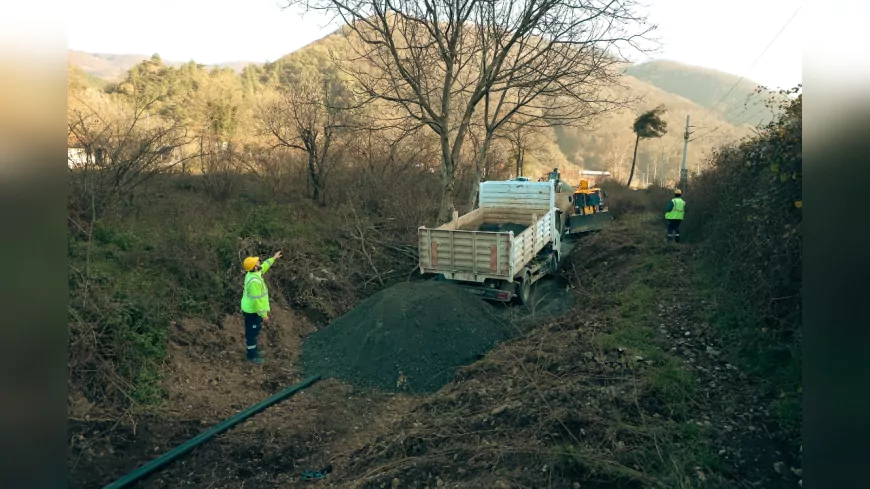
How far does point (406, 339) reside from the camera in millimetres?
8656

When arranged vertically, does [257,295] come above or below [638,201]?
below

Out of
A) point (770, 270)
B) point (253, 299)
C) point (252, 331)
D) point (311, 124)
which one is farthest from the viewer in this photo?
point (311, 124)

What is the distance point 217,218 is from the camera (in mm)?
12625

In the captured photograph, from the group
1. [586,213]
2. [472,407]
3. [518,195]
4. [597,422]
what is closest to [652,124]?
[586,213]

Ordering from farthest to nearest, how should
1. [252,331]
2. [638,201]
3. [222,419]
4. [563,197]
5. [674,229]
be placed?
[638,201], [563,197], [674,229], [252,331], [222,419]

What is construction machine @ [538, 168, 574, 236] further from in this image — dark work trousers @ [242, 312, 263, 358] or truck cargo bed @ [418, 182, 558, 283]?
dark work trousers @ [242, 312, 263, 358]

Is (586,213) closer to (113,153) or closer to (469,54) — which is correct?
(469,54)

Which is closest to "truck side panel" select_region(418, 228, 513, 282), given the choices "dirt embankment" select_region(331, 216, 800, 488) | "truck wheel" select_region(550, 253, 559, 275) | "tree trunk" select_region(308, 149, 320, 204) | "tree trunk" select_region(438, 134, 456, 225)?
"dirt embankment" select_region(331, 216, 800, 488)

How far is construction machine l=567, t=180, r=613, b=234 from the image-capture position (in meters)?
19.0

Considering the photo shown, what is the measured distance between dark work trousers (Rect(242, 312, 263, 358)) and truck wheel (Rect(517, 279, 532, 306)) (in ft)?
18.5

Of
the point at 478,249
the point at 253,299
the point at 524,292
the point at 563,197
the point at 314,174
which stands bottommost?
A: the point at 524,292

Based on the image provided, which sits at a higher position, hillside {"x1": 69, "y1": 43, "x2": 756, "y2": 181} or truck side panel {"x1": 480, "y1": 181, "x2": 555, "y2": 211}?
hillside {"x1": 69, "y1": 43, "x2": 756, "y2": 181}

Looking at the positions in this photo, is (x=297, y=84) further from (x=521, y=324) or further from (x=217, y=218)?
(x=521, y=324)

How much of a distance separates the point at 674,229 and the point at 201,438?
1257cm
